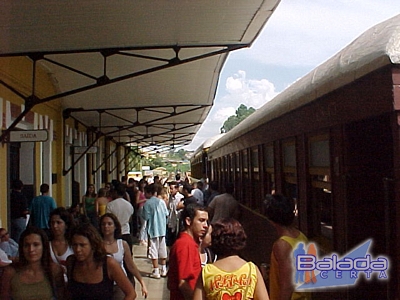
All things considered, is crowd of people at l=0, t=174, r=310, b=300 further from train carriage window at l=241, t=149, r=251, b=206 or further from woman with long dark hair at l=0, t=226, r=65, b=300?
train carriage window at l=241, t=149, r=251, b=206

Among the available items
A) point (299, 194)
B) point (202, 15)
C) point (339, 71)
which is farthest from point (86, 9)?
point (339, 71)

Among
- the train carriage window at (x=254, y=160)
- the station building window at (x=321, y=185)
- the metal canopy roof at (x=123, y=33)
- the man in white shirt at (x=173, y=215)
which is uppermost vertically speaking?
the metal canopy roof at (x=123, y=33)

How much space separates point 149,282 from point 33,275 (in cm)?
503

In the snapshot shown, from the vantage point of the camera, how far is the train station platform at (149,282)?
767 centimetres

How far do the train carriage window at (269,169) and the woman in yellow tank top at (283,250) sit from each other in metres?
2.83

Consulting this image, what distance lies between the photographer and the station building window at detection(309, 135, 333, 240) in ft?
13.6

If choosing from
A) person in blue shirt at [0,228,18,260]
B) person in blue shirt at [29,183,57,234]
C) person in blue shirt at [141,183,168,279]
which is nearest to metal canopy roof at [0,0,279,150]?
person in blue shirt at [29,183,57,234]

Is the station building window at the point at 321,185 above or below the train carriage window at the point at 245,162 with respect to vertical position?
below

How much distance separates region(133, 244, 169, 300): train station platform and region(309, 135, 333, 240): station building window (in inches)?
135

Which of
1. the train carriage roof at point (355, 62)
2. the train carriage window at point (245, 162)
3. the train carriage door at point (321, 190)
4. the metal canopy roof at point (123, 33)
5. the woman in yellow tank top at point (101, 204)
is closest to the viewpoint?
the train carriage roof at point (355, 62)

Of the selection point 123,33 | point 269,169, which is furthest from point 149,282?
point 123,33

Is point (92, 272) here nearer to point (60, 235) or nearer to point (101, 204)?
point (60, 235)

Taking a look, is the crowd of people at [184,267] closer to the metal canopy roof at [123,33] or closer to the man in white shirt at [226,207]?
the metal canopy roof at [123,33]

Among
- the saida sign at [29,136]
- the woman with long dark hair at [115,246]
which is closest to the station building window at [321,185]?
the woman with long dark hair at [115,246]
